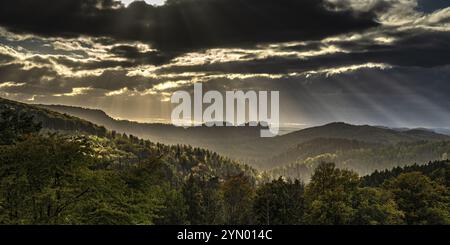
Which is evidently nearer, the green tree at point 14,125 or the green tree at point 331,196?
the green tree at point 14,125

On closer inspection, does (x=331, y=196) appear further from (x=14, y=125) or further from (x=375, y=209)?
(x=14, y=125)

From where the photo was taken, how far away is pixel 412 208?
3440 inches

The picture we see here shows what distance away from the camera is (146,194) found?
152 ft

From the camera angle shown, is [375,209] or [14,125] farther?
[375,209]

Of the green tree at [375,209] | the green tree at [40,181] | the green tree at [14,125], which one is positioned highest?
the green tree at [14,125]

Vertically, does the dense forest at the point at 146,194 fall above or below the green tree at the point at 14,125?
below

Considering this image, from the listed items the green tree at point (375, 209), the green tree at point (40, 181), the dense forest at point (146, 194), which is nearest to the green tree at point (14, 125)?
the dense forest at point (146, 194)

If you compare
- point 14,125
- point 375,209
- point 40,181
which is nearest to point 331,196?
point 375,209

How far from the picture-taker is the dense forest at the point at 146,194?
1265 inches

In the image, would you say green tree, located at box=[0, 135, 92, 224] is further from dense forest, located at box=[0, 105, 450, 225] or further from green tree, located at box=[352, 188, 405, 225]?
green tree, located at box=[352, 188, 405, 225]

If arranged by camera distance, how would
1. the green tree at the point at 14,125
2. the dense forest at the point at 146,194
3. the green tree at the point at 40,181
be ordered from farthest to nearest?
1. the green tree at the point at 14,125
2. the dense forest at the point at 146,194
3. the green tree at the point at 40,181

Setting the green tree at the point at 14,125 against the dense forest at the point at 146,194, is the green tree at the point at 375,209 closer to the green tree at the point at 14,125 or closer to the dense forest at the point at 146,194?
the dense forest at the point at 146,194
